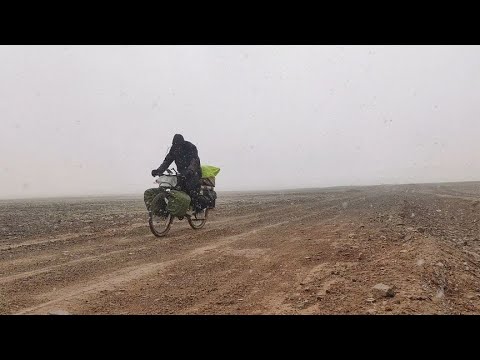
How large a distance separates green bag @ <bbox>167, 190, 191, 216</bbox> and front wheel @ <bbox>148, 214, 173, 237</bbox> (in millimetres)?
401

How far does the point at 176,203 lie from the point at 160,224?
80 centimetres

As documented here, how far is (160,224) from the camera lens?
28.7 ft

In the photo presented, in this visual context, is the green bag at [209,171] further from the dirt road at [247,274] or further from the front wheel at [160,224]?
the dirt road at [247,274]

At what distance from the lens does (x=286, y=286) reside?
4.19 metres

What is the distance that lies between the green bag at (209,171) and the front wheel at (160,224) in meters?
1.99

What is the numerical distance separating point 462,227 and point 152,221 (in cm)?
871

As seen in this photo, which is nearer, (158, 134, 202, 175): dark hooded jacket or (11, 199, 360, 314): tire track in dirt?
(11, 199, 360, 314): tire track in dirt

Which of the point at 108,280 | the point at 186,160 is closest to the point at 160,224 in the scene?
the point at 186,160

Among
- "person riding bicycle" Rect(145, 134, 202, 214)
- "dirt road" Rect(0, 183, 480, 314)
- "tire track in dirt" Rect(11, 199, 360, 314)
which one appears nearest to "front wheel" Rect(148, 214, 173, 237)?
"dirt road" Rect(0, 183, 480, 314)

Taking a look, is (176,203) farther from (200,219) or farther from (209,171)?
(209,171)

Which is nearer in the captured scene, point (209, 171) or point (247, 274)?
point (247, 274)

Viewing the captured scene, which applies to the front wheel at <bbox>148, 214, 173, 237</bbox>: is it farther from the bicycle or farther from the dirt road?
the dirt road

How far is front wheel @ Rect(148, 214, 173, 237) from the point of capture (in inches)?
329
